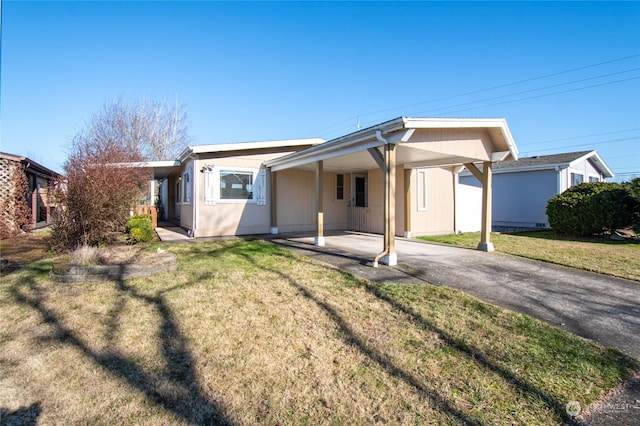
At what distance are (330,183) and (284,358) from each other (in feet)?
33.7

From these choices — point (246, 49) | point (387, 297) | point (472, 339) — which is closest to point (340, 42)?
point (246, 49)

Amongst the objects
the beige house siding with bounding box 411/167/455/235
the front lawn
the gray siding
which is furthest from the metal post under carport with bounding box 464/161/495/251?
the gray siding

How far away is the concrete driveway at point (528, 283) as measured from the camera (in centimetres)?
374

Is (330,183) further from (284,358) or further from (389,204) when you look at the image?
(284,358)

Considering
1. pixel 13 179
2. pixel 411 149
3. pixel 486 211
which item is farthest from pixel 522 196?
pixel 13 179

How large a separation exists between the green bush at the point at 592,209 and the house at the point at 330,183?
4075 millimetres

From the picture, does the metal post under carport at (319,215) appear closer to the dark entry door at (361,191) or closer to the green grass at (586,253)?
the green grass at (586,253)

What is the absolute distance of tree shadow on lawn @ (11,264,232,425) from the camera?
2262mm

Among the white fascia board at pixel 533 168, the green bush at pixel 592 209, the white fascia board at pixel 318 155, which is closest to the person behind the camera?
the white fascia board at pixel 318 155

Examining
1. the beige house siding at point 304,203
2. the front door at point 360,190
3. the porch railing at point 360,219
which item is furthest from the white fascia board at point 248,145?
the porch railing at point 360,219

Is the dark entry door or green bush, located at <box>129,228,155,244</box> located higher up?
the dark entry door

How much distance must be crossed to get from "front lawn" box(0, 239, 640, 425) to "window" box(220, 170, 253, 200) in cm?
632

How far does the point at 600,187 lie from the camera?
11.7 metres

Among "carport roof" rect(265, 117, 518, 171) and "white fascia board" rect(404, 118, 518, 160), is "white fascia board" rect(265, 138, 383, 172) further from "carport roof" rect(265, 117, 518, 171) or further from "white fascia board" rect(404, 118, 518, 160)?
"white fascia board" rect(404, 118, 518, 160)
